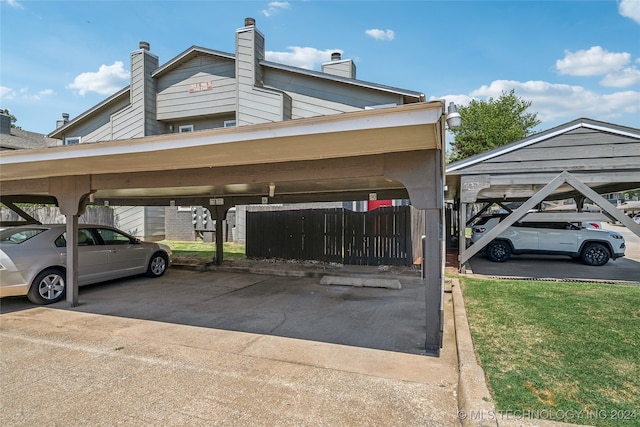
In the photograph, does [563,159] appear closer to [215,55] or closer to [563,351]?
[563,351]

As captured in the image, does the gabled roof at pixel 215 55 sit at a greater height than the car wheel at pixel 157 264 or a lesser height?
greater

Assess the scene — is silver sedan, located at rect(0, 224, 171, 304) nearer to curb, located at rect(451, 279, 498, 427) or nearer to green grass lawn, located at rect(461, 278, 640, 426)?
curb, located at rect(451, 279, 498, 427)

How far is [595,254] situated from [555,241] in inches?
42.6

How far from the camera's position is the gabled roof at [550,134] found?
27.1ft

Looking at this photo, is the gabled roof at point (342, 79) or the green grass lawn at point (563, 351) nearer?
the green grass lawn at point (563, 351)

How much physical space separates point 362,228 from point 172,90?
10.4m

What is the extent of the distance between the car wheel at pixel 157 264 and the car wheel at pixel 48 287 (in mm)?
2443

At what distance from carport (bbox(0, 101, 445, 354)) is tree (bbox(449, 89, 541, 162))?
32765 mm

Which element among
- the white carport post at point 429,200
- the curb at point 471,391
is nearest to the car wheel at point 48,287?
→ the white carport post at point 429,200

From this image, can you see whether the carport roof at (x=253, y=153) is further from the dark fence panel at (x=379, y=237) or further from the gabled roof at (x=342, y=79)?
the gabled roof at (x=342, y=79)

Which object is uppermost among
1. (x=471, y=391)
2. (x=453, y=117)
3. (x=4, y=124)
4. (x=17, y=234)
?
(x=4, y=124)

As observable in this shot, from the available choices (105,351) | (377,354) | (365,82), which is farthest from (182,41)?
(377,354)

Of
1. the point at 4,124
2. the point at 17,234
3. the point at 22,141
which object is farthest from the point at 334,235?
the point at 4,124

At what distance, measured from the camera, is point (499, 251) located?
11.8 metres
